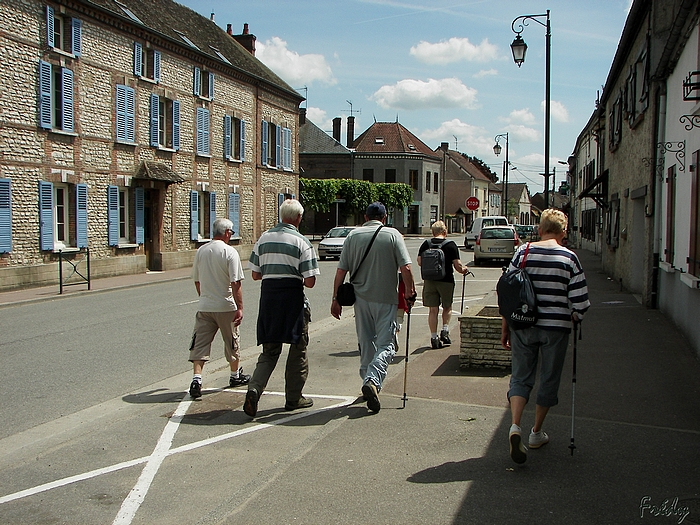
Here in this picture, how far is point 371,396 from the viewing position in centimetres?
604

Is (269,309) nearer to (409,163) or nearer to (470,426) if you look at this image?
(470,426)

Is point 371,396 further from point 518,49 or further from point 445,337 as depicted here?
point 518,49

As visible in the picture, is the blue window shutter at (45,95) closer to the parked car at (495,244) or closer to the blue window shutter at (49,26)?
the blue window shutter at (49,26)

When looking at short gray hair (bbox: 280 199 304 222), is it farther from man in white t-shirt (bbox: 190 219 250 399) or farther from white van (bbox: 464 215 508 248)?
white van (bbox: 464 215 508 248)

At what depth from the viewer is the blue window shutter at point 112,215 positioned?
74.0 ft

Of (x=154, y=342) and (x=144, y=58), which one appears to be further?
(x=144, y=58)

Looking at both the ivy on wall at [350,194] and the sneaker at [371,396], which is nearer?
the sneaker at [371,396]

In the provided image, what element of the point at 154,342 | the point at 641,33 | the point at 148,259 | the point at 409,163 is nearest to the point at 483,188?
the point at 409,163

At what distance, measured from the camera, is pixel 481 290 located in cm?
1833

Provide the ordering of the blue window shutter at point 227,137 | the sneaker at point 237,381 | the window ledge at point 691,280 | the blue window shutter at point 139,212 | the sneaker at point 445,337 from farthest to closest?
the blue window shutter at point 227,137
the blue window shutter at point 139,212
the sneaker at point 445,337
the window ledge at point 691,280
the sneaker at point 237,381

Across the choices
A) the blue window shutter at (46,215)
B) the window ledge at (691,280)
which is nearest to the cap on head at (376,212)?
the window ledge at (691,280)

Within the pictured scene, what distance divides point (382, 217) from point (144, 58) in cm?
2034

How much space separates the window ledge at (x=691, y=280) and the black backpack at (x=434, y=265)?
297 centimetres

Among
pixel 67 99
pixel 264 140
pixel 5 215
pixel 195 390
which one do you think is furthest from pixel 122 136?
pixel 195 390
